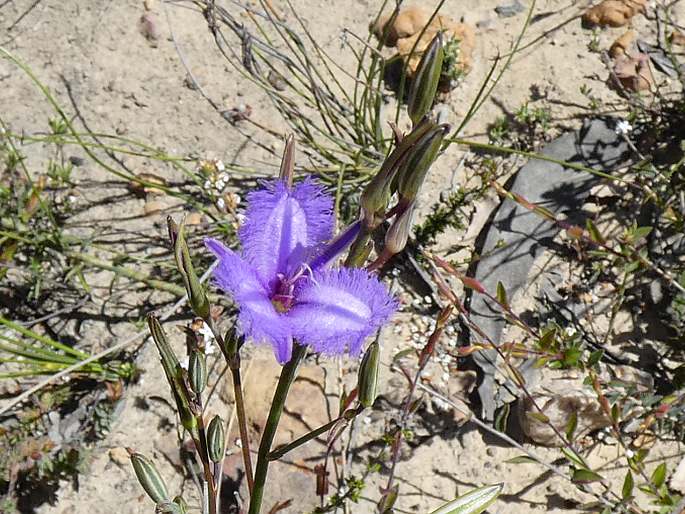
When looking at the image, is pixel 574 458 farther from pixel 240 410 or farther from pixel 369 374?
pixel 240 410

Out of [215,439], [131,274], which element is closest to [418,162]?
[215,439]

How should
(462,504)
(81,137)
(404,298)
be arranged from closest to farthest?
(462,504) < (404,298) < (81,137)

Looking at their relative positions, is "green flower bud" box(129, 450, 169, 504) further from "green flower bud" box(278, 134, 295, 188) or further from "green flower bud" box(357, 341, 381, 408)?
"green flower bud" box(278, 134, 295, 188)

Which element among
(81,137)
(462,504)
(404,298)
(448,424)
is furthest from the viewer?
(81,137)

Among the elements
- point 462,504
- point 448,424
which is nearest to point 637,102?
point 448,424

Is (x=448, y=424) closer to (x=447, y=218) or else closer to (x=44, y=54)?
(x=447, y=218)

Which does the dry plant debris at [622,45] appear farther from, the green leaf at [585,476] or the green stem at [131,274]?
the green stem at [131,274]
